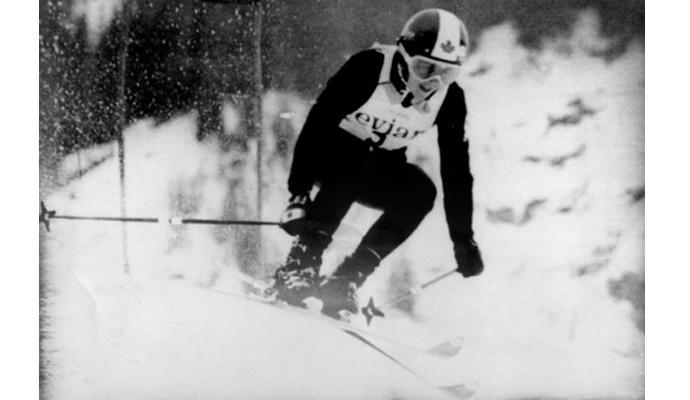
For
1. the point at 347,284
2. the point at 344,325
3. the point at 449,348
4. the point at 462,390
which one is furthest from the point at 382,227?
the point at 462,390

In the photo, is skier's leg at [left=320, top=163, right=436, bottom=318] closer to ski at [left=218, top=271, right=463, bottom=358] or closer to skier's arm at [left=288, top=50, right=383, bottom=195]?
A: ski at [left=218, top=271, right=463, bottom=358]

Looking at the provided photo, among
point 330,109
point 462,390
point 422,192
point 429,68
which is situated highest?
point 429,68

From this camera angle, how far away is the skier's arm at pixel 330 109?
7.63 ft

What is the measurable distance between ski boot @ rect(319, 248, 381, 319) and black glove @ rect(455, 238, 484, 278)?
0.29 metres

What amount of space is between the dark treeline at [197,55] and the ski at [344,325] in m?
0.56

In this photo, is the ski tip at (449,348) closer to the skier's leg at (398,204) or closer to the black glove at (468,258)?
the black glove at (468,258)

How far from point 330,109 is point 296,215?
39cm

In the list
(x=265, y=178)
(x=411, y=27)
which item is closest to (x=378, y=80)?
(x=411, y=27)

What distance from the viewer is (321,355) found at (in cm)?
236

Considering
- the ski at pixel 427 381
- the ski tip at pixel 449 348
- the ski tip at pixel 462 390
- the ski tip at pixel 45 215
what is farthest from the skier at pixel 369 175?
the ski tip at pixel 45 215

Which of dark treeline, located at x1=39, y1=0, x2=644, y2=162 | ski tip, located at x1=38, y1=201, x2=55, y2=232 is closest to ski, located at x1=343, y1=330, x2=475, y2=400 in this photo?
dark treeline, located at x1=39, y1=0, x2=644, y2=162

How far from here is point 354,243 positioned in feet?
7.75

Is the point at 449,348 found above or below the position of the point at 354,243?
below

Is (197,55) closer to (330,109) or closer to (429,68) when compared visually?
(330,109)
